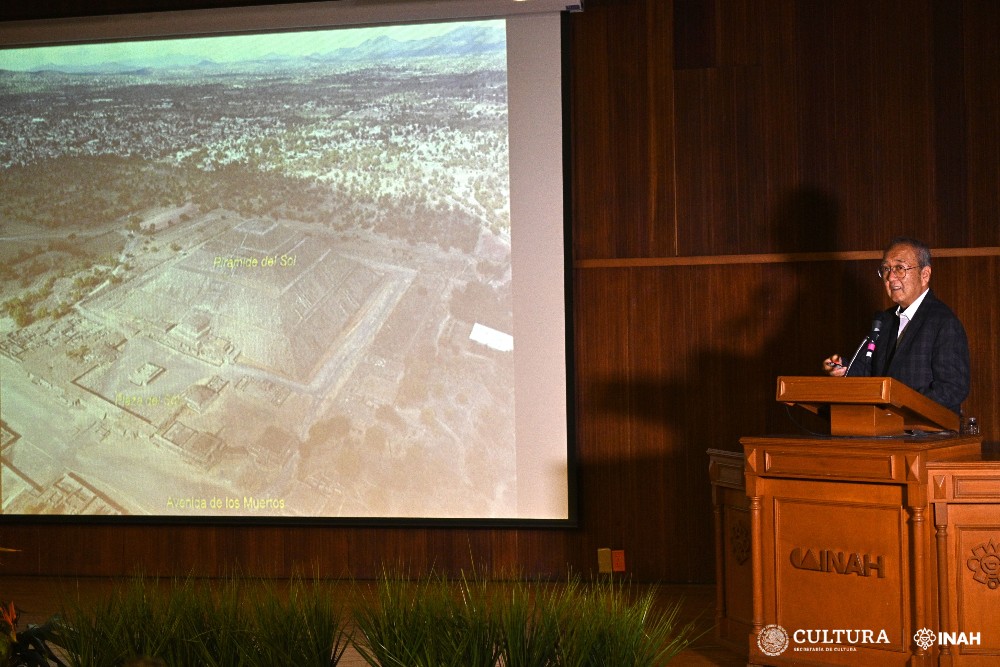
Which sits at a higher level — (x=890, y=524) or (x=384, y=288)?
(x=384, y=288)

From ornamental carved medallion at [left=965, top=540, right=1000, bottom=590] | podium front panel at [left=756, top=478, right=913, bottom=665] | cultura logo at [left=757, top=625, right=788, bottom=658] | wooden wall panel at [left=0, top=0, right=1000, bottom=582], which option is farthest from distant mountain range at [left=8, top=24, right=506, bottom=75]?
ornamental carved medallion at [left=965, top=540, right=1000, bottom=590]

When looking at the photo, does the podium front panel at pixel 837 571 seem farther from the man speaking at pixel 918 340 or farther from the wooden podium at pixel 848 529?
the man speaking at pixel 918 340

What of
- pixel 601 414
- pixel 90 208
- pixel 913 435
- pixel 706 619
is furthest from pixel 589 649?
pixel 90 208

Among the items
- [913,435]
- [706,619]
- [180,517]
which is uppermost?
[913,435]

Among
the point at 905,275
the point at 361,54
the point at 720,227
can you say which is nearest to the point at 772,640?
the point at 905,275

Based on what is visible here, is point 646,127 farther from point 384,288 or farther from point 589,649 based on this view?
point 589,649

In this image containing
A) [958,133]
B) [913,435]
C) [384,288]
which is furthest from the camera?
[384,288]

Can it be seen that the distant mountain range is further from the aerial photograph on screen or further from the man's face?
the man's face
